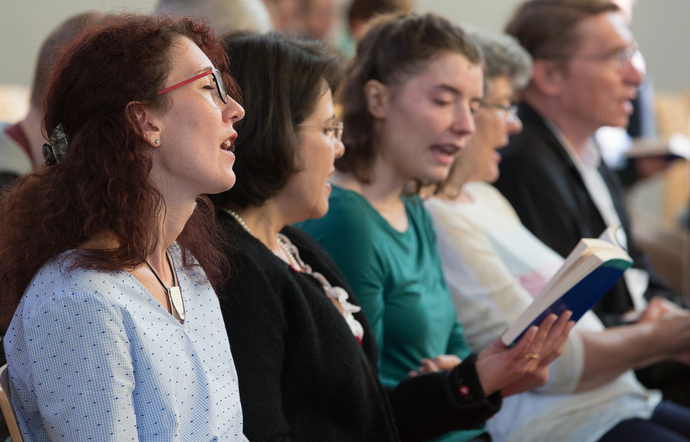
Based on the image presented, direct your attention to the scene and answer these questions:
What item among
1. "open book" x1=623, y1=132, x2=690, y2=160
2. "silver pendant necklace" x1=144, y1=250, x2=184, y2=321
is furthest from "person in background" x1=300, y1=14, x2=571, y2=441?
"open book" x1=623, y1=132, x2=690, y2=160

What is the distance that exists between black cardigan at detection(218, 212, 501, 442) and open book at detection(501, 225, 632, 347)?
162 millimetres

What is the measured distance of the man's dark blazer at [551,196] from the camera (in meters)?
2.13

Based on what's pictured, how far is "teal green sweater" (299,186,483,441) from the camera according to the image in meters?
1.44

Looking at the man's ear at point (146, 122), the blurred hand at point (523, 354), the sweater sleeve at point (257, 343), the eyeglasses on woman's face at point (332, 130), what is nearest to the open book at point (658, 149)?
the blurred hand at point (523, 354)

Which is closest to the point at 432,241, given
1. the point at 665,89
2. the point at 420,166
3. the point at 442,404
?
the point at 420,166

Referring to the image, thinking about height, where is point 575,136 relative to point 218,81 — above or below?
below

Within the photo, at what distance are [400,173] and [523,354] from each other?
1.83 feet

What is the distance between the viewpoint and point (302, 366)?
3.61ft

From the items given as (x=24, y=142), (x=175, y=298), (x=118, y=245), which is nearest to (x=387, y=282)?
(x=175, y=298)

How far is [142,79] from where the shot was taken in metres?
0.85

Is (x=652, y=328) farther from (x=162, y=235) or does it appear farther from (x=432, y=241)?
(x=162, y=235)

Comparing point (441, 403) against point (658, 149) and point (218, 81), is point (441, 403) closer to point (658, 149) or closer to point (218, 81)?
point (218, 81)

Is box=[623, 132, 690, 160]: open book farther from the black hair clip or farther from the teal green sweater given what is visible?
the black hair clip

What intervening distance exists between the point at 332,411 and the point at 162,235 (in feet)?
1.50
